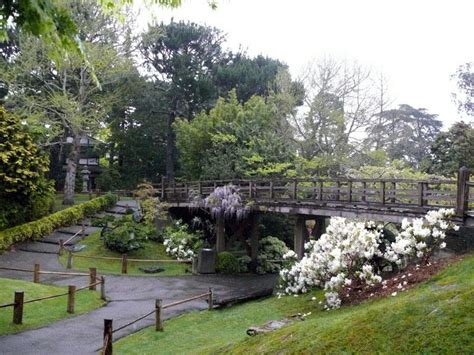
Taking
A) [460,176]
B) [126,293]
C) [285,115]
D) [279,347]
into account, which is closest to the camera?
[279,347]

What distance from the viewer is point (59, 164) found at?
43719 millimetres

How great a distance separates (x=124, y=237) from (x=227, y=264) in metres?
5.43

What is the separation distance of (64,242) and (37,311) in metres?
11.9

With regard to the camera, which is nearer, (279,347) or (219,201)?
(279,347)

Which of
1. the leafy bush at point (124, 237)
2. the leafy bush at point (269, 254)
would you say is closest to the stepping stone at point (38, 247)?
the leafy bush at point (124, 237)

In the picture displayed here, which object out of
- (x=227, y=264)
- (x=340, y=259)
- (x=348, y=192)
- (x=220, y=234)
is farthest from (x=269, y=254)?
(x=340, y=259)

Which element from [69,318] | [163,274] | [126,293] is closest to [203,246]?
[163,274]

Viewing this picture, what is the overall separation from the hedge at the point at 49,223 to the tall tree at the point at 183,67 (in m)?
10.2

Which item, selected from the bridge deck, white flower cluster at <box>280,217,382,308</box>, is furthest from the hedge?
white flower cluster at <box>280,217,382,308</box>

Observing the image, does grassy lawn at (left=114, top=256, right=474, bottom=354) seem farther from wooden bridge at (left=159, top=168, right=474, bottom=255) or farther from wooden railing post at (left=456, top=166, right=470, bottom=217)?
wooden bridge at (left=159, top=168, right=474, bottom=255)

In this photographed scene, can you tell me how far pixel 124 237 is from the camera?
2417cm

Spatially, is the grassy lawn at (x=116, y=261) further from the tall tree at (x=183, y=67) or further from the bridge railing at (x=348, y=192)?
the tall tree at (x=183, y=67)

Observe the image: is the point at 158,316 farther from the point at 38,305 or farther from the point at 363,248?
the point at 363,248

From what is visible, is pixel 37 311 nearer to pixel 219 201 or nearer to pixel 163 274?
pixel 163 274
